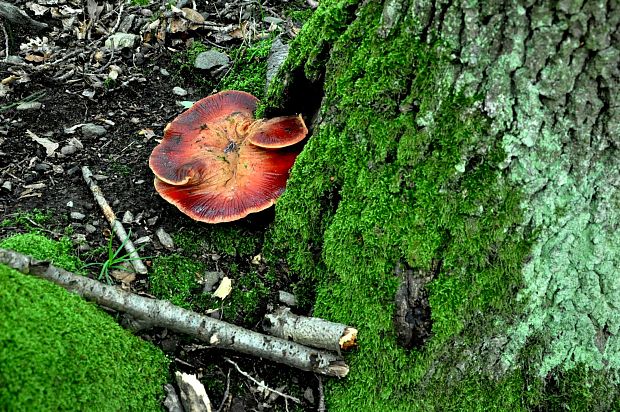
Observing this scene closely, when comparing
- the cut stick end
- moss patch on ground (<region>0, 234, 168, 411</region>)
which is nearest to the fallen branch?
moss patch on ground (<region>0, 234, 168, 411</region>)

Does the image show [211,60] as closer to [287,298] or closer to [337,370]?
[287,298]

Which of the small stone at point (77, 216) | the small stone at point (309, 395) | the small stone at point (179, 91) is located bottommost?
the small stone at point (309, 395)

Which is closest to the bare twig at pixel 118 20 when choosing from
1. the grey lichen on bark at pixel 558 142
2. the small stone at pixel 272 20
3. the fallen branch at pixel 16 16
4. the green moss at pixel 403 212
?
the fallen branch at pixel 16 16

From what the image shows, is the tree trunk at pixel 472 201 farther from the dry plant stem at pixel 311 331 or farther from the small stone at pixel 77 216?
the small stone at pixel 77 216

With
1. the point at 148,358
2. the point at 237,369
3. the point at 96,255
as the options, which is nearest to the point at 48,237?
the point at 96,255

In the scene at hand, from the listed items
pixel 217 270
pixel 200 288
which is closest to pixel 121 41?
pixel 217 270

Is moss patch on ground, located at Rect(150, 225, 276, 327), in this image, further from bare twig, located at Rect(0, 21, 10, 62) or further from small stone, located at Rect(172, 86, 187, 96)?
bare twig, located at Rect(0, 21, 10, 62)

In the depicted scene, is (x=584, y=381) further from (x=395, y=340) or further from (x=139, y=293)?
(x=139, y=293)
